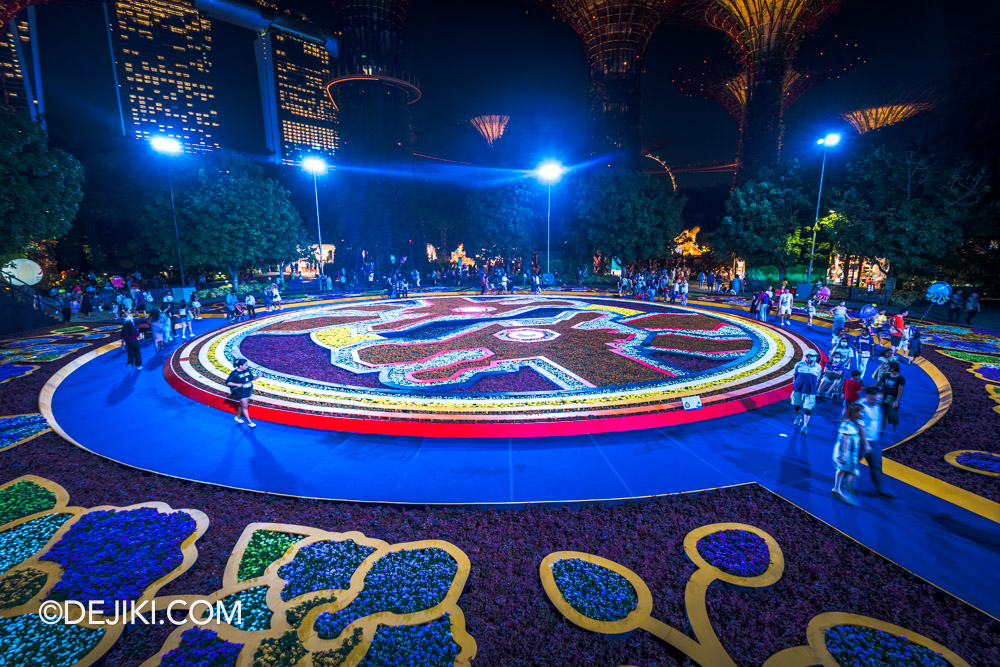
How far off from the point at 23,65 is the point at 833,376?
85.5 m

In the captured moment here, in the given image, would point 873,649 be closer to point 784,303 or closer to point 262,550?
point 262,550

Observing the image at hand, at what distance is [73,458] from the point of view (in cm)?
823

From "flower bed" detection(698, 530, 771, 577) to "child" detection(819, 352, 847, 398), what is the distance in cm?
730

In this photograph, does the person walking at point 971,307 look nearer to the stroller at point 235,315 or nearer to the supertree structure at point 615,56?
the supertree structure at point 615,56

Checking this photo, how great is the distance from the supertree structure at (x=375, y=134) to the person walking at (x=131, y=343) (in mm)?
39974

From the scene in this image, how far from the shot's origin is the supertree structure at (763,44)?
4062 cm

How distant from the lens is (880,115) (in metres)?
60.5

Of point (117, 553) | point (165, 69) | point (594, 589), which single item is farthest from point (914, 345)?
point (165, 69)

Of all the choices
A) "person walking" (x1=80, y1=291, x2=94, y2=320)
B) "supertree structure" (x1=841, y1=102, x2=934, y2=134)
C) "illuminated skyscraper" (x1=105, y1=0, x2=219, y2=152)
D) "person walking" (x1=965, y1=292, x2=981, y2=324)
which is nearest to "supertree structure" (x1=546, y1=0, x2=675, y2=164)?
"supertree structure" (x1=841, y1=102, x2=934, y2=134)

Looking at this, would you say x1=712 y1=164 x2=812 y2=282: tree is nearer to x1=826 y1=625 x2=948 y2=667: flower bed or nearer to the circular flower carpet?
the circular flower carpet

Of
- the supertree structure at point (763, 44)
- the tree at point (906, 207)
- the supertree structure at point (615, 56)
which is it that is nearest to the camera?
the tree at point (906, 207)

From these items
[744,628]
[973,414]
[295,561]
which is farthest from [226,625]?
[973,414]

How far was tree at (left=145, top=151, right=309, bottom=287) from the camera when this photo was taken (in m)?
35.1

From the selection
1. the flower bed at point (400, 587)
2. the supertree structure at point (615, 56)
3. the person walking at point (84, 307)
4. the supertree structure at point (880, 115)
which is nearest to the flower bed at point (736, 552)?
the flower bed at point (400, 587)
